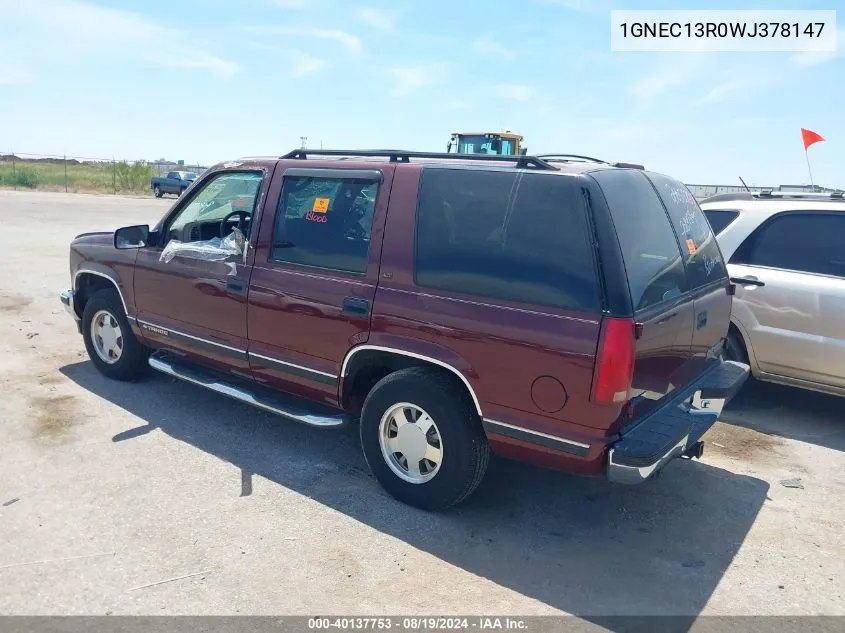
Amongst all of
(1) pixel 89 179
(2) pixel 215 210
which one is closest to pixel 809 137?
(2) pixel 215 210

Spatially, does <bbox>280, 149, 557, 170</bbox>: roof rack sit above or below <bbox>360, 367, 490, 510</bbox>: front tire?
above

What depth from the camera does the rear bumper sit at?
315 cm

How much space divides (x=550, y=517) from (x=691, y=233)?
1892mm

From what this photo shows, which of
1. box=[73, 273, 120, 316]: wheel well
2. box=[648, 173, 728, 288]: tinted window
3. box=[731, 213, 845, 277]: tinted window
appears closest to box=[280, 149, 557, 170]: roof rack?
box=[648, 173, 728, 288]: tinted window

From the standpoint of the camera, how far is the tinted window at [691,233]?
3924 mm

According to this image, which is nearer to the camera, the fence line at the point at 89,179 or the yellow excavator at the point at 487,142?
the yellow excavator at the point at 487,142

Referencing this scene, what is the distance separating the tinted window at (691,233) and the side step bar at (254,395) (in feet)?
7.51

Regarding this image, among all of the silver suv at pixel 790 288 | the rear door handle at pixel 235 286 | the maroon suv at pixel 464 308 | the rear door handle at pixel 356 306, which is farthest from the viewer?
the silver suv at pixel 790 288

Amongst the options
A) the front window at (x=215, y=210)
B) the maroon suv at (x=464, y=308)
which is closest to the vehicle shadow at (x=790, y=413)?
the maroon suv at (x=464, y=308)

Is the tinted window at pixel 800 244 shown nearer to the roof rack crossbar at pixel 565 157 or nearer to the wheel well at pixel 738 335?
the wheel well at pixel 738 335

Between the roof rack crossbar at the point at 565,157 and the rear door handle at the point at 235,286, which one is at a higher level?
the roof rack crossbar at the point at 565,157

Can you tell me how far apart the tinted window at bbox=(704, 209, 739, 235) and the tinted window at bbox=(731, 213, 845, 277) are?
0.88ft

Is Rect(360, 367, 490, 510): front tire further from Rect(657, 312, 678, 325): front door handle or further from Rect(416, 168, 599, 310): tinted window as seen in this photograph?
Rect(657, 312, 678, 325): front door handle

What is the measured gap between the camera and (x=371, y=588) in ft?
10.4
